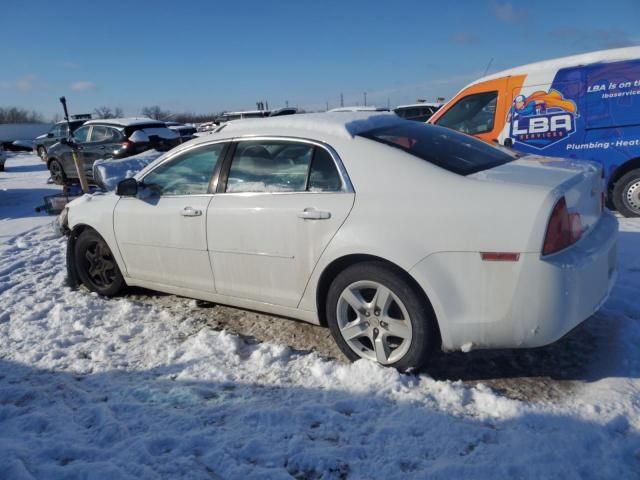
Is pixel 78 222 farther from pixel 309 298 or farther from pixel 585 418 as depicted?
pixel 585 418

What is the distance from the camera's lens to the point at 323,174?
322 cm

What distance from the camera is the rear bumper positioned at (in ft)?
8.25

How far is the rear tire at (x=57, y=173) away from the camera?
1345 cm

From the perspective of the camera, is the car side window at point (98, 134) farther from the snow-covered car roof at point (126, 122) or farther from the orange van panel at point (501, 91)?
the orange van panel at point (501, 91)

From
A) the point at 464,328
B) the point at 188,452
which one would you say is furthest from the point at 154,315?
the point at 464,328

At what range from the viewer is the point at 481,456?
229 centimetres

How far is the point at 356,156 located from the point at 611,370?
1.99 metres

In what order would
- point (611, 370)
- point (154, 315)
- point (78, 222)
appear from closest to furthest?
point (611, 370), point (154, 315), point (78, 222)

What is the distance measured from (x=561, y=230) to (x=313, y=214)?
141 centimetres

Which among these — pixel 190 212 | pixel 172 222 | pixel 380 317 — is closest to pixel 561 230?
pixel 380 317

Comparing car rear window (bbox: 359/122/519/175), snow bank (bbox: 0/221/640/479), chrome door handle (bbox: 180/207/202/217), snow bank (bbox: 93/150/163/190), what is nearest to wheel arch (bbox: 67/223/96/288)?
snow bank (bbox: 0/221/640/479)

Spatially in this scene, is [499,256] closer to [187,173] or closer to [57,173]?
[187,173]

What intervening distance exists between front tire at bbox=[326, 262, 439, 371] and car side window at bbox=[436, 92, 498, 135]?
4.92 meters

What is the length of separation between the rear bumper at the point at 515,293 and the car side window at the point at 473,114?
4.70 metres
